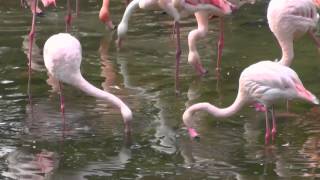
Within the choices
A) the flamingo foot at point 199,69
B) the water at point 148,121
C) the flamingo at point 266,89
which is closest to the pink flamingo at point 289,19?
the water at point 148,121

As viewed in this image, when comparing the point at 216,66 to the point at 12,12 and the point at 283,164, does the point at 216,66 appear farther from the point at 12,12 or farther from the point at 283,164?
the point at 12,12

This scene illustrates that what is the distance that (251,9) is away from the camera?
12.8 metres

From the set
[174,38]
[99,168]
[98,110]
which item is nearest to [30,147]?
[99,168]

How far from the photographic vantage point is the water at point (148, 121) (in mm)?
5688

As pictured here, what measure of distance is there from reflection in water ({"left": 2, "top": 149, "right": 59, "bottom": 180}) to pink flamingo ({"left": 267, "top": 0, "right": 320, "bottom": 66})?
2524mm

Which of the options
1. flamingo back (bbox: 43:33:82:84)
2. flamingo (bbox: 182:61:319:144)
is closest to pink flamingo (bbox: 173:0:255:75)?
flamingo back (bbox: 43:33:82:84)

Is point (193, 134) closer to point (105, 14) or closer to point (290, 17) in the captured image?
point (290, 17)

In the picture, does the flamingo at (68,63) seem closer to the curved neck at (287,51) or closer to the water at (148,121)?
the water at (148,121)

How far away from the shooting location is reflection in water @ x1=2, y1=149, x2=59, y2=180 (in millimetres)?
5574

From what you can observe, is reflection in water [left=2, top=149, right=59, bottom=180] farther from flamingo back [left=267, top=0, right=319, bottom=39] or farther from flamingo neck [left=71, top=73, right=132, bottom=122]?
flamingo back [left=267, top=0, right=319, bottom=39]

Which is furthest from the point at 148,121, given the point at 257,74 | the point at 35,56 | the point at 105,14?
the point at 105,14

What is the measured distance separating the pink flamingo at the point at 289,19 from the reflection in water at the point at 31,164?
99.4 inches

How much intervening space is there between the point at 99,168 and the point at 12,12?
7315mm

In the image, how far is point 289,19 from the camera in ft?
23.4
